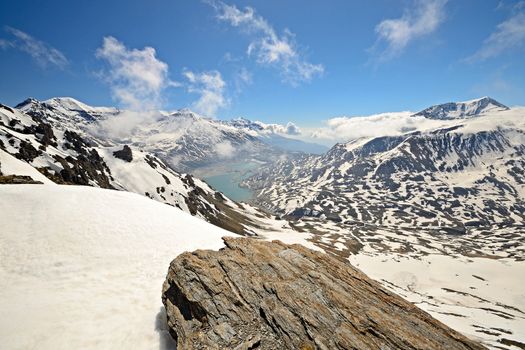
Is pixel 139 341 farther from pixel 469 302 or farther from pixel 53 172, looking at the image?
pixel 469 302

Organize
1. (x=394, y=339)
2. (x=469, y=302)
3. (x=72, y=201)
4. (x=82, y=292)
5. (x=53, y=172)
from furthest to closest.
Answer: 1. (x=469, y=302)
2. (x=53, y=172)
3. (x=72, y=201)
4. (x=82, y=292)
5. (x=394, y=339)

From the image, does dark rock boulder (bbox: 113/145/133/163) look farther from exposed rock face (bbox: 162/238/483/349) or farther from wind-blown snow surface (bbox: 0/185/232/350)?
exposed rock face (bbox: 162/238/483/349)

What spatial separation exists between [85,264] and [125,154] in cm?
16144

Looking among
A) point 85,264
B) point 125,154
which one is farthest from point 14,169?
point 125,154

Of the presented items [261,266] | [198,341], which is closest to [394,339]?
[261,266]

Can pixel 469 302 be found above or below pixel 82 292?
below

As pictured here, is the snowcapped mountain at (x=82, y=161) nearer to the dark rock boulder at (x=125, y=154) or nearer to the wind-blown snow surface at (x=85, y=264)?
the dark rock boulder at (x=125, y=154)

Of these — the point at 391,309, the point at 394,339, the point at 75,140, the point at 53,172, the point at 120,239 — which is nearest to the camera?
the point at 394,339

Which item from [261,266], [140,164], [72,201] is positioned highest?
[140,164]

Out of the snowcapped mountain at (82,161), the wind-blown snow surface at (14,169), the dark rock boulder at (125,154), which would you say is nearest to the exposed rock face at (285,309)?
the wind-blown snow surface at (14,169)

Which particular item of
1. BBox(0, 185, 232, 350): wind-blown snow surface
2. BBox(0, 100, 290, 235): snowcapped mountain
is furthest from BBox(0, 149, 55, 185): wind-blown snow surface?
BBox(0, 185, 232, 350): wind-blown snow surface

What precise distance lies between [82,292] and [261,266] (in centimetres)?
1252

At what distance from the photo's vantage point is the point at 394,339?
14242 mm

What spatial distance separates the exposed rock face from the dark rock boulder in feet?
536
